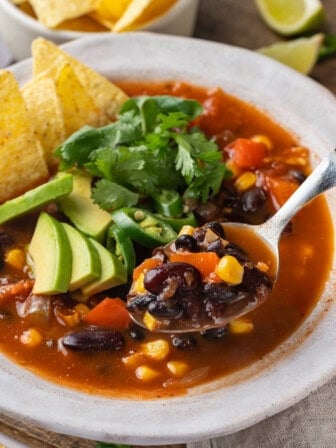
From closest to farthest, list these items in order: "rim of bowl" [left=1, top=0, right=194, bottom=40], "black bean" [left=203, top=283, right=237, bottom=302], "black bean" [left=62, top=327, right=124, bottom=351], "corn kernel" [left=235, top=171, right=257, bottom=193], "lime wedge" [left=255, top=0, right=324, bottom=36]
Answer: "black bean" [left=203, top=283, right=237, bottom=302] < "black bean" [left=62, top=327, right=124, bottom=351] < "corn kernel" [left=235, top=171, right=257, bottom=193] < "rim of bowl" [left=1, top=0, right=194, bottom=40] < "lime wedge" [left=255, top=0, right=324, bottom=36]

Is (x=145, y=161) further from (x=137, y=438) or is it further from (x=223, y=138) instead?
(x=137, y=438)

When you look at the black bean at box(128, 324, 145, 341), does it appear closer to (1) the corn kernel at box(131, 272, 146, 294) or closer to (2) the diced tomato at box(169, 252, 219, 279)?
(1) the corn kernel at box(131, 272, 146, 294)

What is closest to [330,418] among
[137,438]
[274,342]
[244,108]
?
[274,342]

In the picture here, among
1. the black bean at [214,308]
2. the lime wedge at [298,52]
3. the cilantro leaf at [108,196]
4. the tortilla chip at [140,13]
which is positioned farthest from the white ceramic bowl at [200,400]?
the tortilla chip at [140,13]

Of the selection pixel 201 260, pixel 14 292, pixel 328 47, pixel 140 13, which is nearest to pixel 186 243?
pixel 201 260

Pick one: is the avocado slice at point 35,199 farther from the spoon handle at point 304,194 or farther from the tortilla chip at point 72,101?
the spoon handle at point 304,194

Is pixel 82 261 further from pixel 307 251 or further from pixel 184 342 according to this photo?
pixel 307 251

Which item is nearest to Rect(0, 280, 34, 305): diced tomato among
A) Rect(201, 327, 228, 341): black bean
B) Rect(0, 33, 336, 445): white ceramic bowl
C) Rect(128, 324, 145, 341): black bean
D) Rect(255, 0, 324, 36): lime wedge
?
Rect(0, 33, 336, 445): white ceramic bowl
